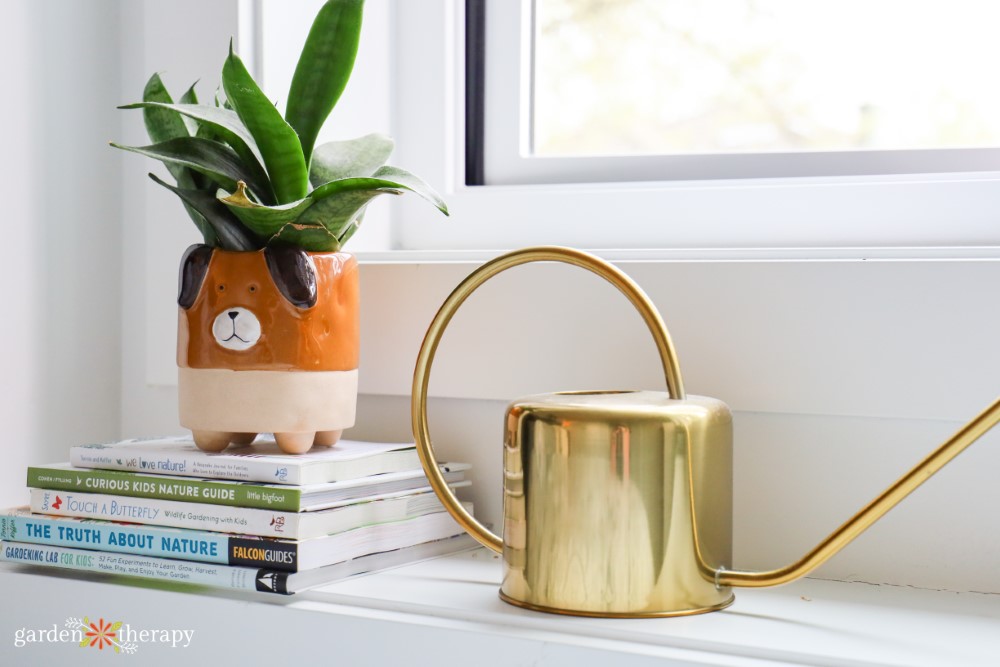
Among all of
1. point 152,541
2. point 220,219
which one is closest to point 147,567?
point 152,541

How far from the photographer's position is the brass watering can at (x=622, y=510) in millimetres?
557

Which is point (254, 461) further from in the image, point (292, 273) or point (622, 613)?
point (622, 613)

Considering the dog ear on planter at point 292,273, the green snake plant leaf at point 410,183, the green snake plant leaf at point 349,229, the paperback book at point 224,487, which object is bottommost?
the paperback book at point 224,487

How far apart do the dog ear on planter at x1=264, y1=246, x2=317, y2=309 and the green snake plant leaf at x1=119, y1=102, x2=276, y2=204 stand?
4 cm

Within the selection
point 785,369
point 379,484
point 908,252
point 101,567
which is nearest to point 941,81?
point 908,252

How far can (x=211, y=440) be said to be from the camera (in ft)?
2.31

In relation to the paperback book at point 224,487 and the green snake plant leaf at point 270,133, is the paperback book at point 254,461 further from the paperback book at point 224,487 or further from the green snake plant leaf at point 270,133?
the green snake plant leaf at point 270,133

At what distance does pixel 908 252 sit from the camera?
2.32 feet

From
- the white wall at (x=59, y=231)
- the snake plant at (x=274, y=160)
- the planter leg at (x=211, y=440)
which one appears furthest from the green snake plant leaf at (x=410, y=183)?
the white wall at (x=59, y=231)

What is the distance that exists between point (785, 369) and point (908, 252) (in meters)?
0.12

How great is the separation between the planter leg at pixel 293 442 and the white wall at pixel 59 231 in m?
0.28

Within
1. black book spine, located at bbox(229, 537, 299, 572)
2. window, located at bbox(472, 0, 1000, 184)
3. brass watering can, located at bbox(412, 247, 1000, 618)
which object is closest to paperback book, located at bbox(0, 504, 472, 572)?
black book spine, located at bbox(229, 537, 299, 572)

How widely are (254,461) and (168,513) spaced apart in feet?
0.22

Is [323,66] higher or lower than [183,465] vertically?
higher
